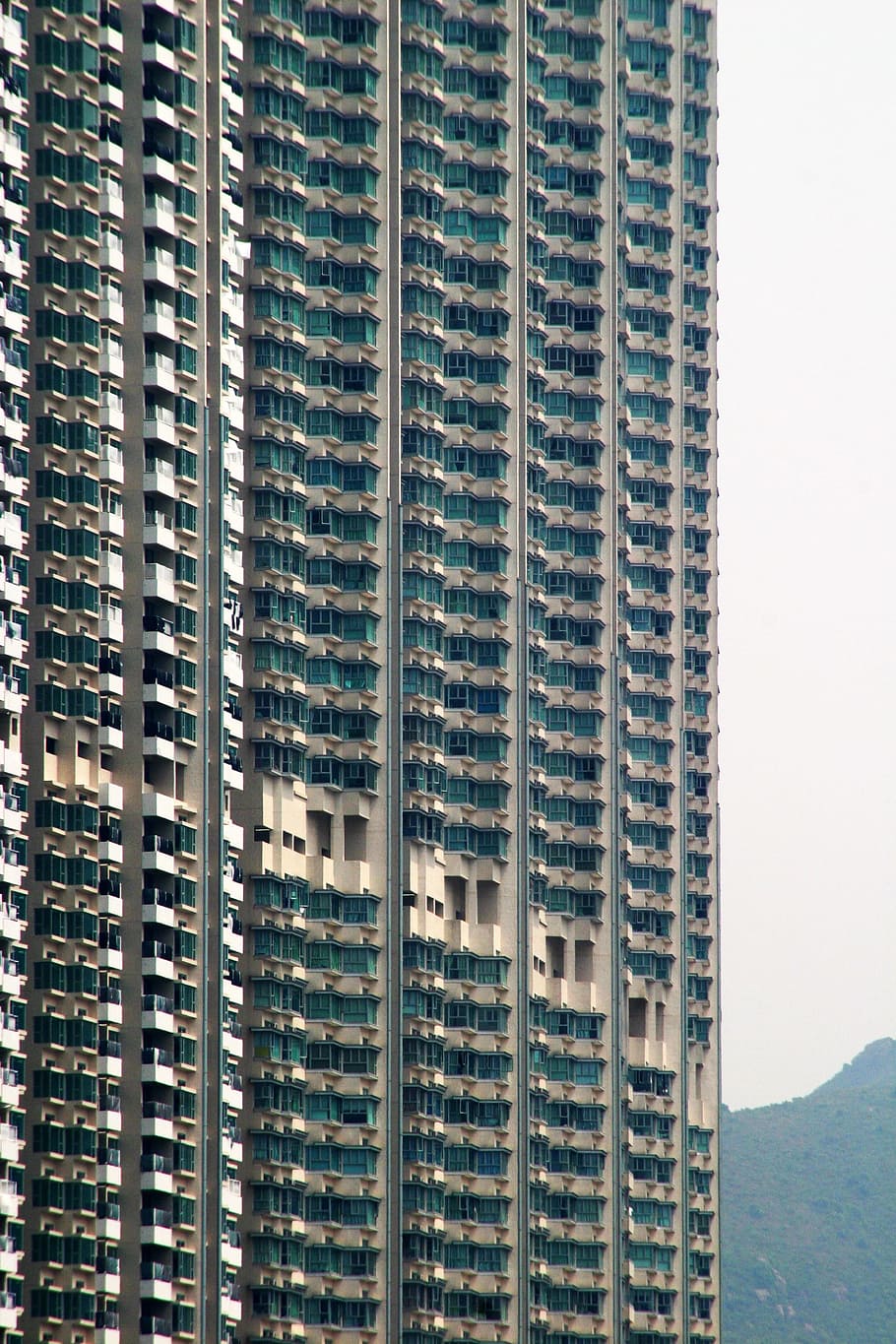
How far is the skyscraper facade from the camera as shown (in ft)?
410

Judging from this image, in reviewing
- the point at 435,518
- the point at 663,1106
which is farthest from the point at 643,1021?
the point at 435,518

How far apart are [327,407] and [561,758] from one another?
22.1 m

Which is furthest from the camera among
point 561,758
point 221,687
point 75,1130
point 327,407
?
point 561,758

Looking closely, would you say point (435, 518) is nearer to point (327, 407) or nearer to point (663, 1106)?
point (327, 407)

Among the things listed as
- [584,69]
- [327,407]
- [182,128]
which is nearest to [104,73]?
[182,128]

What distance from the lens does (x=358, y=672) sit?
146 meters

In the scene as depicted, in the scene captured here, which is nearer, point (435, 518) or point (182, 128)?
point (182, 128)

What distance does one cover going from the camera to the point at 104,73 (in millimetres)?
130500

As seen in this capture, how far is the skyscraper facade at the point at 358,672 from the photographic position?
125 m

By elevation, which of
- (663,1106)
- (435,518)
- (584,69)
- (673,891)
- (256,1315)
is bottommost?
(256,1315)

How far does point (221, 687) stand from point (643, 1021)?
37.0 m

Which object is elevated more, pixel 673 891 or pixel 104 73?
pixel 104 73

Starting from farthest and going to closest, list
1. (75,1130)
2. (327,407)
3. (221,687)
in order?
(327,407)
(221,687)
(75,1130)

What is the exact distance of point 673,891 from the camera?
16350 centimetres
